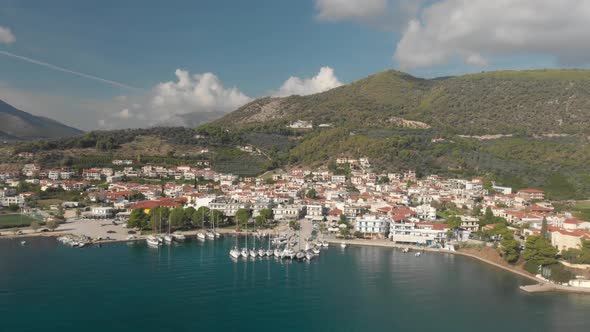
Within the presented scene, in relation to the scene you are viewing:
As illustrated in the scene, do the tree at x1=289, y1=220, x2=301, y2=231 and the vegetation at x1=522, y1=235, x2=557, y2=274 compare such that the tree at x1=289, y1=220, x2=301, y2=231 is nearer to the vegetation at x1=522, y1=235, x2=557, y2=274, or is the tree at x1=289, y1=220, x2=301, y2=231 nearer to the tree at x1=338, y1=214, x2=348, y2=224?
the tree at x1=338, y1=214, x2=348, y2=224

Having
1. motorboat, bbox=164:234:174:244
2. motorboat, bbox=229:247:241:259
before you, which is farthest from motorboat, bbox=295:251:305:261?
motorboat, bbox=164:234:174:244

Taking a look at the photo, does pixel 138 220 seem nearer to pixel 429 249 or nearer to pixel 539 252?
pixel 429 249

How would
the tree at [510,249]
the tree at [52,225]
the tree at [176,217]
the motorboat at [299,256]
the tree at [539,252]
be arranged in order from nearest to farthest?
the tree at [539,252] → the tree at [510,249] → the motorboat at [299,256] → the tree at [52,225] → the tree at [176,217]

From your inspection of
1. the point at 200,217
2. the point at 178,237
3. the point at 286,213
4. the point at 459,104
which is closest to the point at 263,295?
the point at 178,237

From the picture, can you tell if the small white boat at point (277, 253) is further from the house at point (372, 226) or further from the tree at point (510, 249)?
the tree at point (510, 249)

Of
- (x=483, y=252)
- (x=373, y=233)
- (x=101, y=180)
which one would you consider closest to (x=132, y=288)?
(x=373, y=233)

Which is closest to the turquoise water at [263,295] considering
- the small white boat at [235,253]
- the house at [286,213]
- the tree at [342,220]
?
the small white boat at [235,253]
